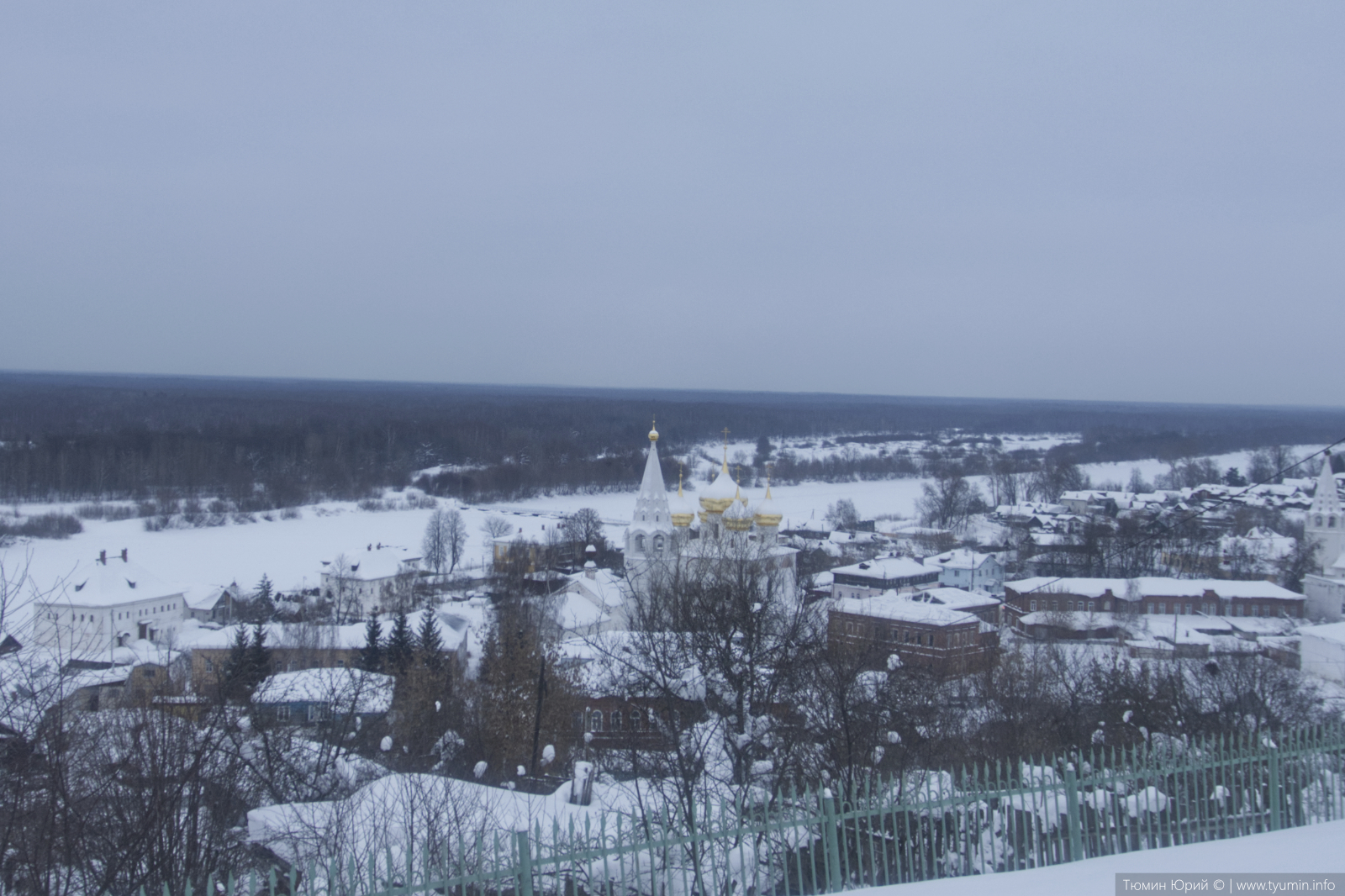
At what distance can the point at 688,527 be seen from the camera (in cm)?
2597

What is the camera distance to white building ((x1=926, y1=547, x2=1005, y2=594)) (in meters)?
38.6

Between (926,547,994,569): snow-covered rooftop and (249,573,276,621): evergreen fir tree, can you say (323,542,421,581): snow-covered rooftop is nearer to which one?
(249,573,276,621): evergreen fir tree

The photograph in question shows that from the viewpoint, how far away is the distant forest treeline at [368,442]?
207 feet

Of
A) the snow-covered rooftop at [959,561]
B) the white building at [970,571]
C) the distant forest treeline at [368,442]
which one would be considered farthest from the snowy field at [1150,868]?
the distant forest treeline at [368,442]

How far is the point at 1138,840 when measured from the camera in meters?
5.84

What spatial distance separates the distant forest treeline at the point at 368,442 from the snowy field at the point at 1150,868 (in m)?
56.6

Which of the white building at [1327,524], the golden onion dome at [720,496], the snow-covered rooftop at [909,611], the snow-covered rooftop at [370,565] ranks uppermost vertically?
the golden onion dome at [720,496]

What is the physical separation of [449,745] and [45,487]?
57.1 metres

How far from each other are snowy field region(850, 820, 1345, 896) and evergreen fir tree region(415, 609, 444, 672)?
54.9 feet

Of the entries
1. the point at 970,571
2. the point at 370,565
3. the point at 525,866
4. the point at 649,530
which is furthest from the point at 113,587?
the point at 525,866

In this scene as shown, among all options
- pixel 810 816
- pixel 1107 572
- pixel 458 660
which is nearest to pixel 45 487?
pixel 458 660

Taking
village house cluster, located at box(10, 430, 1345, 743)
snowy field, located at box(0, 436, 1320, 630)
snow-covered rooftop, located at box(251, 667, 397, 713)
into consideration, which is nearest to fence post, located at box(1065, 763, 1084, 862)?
village house cluster, located at box(10, 430, 1345, 743)

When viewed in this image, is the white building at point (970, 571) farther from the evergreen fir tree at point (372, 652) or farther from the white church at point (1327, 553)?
the evergreen fir tree at point (372, 652)

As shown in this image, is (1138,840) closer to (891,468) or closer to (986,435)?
(891,468)
